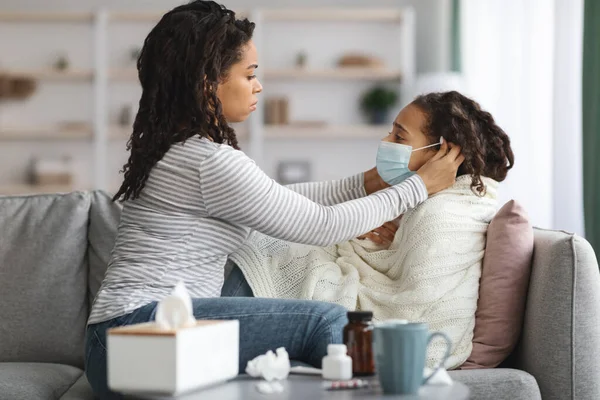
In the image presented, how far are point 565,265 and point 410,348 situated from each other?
2.26ft

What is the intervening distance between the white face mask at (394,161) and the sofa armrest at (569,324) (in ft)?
1.55

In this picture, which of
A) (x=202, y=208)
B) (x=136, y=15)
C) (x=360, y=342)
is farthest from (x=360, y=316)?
(x=136, y=15)

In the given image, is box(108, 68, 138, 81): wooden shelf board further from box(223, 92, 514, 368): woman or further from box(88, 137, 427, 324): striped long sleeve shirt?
box(88, 137, 427, 324): striped long sleeve shirt

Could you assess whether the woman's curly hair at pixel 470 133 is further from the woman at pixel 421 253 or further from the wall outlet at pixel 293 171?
the wall outlet at pixel 293 171

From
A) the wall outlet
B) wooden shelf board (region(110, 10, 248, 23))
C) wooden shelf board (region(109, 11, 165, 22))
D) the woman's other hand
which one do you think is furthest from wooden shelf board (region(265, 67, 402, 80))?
the woman's other hand

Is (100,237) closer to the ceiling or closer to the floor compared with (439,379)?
closer to the ceiling

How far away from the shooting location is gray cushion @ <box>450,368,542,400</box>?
1.89 meters

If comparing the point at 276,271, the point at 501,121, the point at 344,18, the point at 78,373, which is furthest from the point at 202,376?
the point at 344,18

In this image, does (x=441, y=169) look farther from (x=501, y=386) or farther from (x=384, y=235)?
(x=501, y=386)

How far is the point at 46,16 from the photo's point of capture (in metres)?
6.82

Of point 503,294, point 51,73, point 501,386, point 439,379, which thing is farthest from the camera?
point 51,73

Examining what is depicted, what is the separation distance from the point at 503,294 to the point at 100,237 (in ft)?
3.72

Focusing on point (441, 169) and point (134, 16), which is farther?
point (134, 16)

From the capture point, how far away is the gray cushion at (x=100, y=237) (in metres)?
2.46
